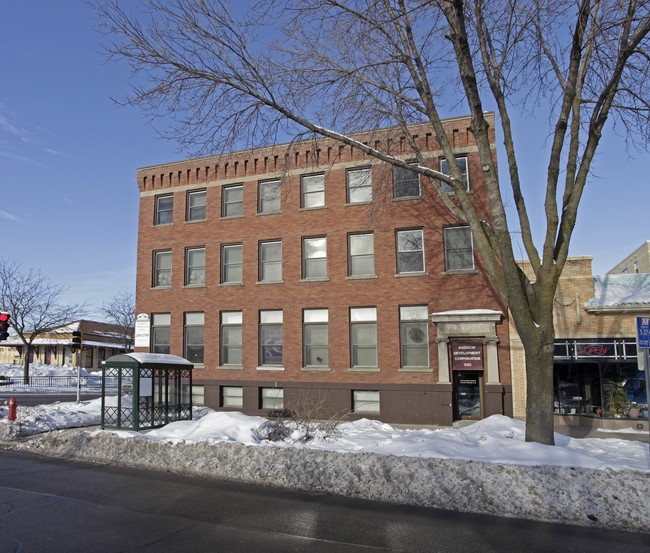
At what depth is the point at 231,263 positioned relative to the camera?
24.1 meters

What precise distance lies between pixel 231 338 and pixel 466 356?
1036 cm

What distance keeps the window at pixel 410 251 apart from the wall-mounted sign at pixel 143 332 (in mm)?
12222

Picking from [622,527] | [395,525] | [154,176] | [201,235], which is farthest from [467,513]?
[154,176]

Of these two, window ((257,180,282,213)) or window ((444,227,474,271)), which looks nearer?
window ((444,227,474,271))

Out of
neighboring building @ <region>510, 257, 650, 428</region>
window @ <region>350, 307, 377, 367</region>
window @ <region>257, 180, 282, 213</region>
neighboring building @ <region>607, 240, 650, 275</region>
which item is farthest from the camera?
neighboring building @ <region>607, 240, 650, 275</region>

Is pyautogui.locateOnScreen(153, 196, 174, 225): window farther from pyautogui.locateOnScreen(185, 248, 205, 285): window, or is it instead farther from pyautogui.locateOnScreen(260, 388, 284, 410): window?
pyautogui.locateOnScreen(260, 388, 284, 410): window

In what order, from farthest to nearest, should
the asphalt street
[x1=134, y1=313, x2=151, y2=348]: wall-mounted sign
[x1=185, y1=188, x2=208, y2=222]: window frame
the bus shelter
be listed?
[x1=185, y1=188, x2=208, y2=222]: window frame < [x1=134, y1=313, x2=151, y2=348]: wall-mounted sign < the bus shelter < the asphalt street

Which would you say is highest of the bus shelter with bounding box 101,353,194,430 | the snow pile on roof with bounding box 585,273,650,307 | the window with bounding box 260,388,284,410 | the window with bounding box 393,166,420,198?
the window with bounding box 393,166,420,198

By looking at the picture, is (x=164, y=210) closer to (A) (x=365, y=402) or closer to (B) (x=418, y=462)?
(A) (x=365, y=402)

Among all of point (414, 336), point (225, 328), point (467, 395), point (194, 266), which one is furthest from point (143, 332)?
point (467, 395)

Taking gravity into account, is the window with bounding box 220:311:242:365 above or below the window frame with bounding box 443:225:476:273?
below

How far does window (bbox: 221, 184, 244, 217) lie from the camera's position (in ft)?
79.7

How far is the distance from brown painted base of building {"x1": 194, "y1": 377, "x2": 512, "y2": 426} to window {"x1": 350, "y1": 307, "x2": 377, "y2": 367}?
1047mm

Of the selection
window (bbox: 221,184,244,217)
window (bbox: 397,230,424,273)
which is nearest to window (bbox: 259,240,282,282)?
window (bbox: 221,184,244,217)
